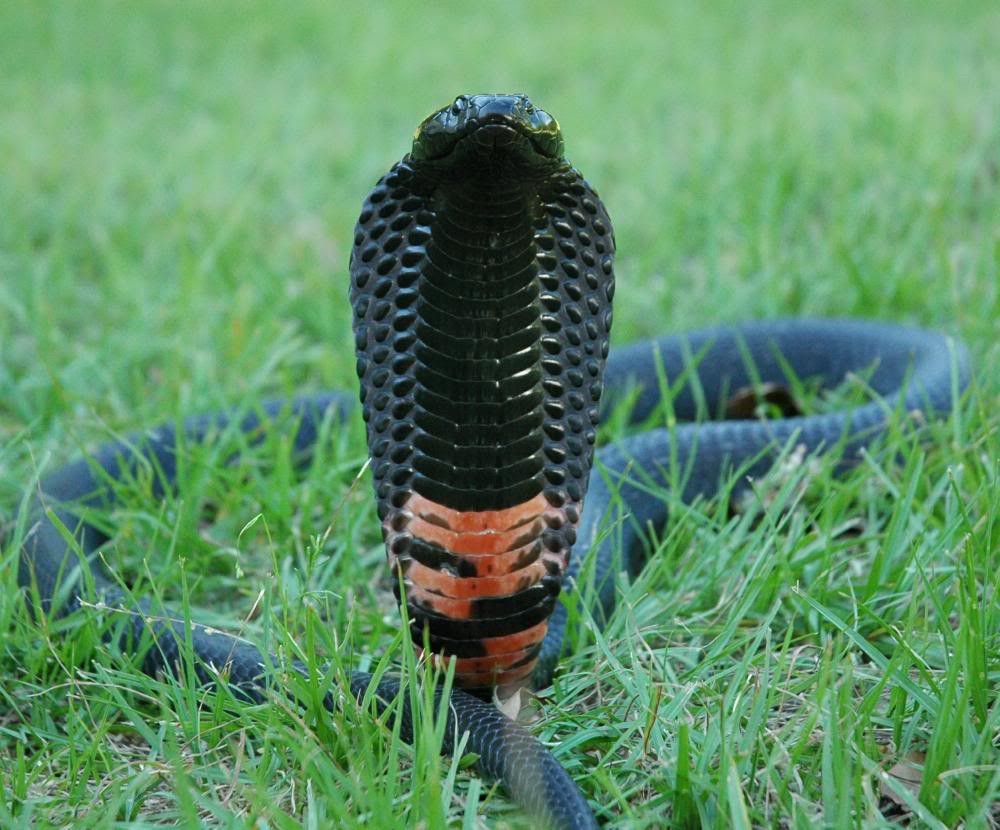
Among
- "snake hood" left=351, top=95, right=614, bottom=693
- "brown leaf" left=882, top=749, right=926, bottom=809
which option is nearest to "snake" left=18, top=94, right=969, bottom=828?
"snake hood" left=351, top=95, right=614, bottom=693

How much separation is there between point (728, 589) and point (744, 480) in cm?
93

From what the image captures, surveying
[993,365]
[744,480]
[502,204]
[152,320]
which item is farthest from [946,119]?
[502,204]

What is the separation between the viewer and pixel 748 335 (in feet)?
15.0

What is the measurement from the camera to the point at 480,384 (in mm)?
2223

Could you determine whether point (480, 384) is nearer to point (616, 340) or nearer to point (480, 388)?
point (480, 388)

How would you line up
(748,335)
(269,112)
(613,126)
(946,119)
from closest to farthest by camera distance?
(748,335) < (946,119) < (613,126) < (269,112)

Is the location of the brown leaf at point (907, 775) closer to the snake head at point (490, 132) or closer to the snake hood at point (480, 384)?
the snake hood at point (480, 384)

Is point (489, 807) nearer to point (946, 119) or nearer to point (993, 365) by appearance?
point (993, 365)

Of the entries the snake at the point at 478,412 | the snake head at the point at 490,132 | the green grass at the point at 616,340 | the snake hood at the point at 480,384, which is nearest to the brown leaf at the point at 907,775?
the green grass at the point at 616,340

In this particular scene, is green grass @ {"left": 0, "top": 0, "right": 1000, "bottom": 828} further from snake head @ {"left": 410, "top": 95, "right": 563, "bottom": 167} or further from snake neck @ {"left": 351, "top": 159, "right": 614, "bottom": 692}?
snake head @ {"left": 410, "top": 95, "right": 563, "bottom": 167}

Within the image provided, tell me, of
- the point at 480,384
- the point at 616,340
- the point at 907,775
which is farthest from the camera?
the point at 616,340

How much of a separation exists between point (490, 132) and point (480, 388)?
0.49 m

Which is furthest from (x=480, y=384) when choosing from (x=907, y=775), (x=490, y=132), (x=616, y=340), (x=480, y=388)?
(x=616, y=340)

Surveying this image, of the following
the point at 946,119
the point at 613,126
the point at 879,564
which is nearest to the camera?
the point at 879,564
